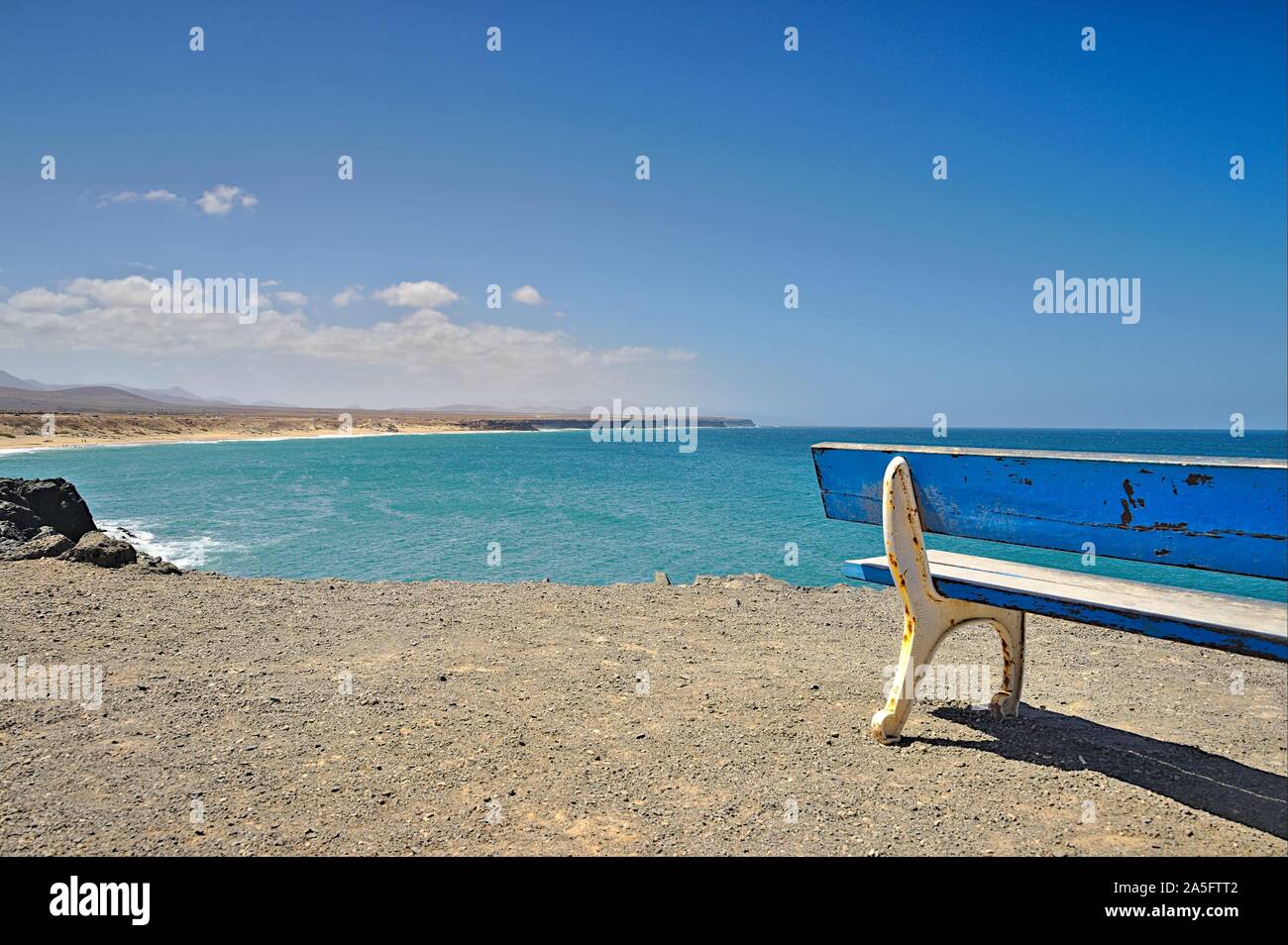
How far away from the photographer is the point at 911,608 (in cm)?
378

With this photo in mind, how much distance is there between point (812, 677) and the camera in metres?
5.26

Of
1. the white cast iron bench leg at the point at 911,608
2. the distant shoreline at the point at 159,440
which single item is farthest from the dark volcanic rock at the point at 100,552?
the distant shoreline at the point at 159,440

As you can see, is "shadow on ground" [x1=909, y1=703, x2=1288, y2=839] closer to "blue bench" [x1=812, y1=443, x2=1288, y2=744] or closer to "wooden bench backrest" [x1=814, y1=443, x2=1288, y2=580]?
"blue bench" [x1=812, y1=443, x2=1288, y2=744]

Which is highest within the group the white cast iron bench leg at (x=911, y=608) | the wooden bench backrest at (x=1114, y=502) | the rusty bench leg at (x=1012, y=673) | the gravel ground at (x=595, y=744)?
the wooden bench backrest at (x=1114, y=502)

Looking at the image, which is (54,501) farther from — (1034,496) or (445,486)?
(445,486)

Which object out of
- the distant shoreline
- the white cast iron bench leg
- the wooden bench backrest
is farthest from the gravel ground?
the distant shoreline

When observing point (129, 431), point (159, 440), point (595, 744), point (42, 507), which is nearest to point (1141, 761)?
point (595, 744)

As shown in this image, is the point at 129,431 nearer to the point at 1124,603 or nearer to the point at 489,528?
the point at 489,528

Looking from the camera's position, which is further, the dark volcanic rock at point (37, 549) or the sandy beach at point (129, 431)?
the sandy beach at point (129, 431)

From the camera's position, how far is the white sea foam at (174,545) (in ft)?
50.4

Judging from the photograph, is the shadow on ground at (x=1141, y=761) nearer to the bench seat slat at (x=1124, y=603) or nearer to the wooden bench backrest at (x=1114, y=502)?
the bench seat slat at (x=1124, y=603)

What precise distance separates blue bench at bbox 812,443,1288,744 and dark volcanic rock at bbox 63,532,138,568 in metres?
8.74

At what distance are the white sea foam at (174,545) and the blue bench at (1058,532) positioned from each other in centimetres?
1473
